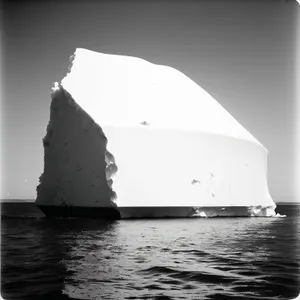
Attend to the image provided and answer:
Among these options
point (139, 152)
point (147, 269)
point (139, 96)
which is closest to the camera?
point (147, 269)

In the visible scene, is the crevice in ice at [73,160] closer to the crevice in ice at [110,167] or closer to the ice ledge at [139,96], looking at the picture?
the crevice in ice at [110,167]

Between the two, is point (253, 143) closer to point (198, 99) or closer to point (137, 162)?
point (198, 99)

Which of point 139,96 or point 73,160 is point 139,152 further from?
point 139,96

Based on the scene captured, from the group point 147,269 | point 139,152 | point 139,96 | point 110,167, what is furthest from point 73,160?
point 147,269

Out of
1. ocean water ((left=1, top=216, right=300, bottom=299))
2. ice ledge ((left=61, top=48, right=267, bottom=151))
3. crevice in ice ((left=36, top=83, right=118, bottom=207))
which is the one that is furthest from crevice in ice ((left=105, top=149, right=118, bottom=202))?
ocean water ((left=1, top=216, right=300, bottom=299))

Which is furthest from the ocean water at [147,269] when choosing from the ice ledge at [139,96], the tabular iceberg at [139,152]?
the ice ledge at [139,96]

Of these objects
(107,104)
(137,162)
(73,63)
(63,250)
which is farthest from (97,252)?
(73,63)

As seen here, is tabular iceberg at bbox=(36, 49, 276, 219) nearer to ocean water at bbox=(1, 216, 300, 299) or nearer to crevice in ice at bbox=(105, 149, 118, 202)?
crevice in ice at bbox=(105, 149, 118, 202)
